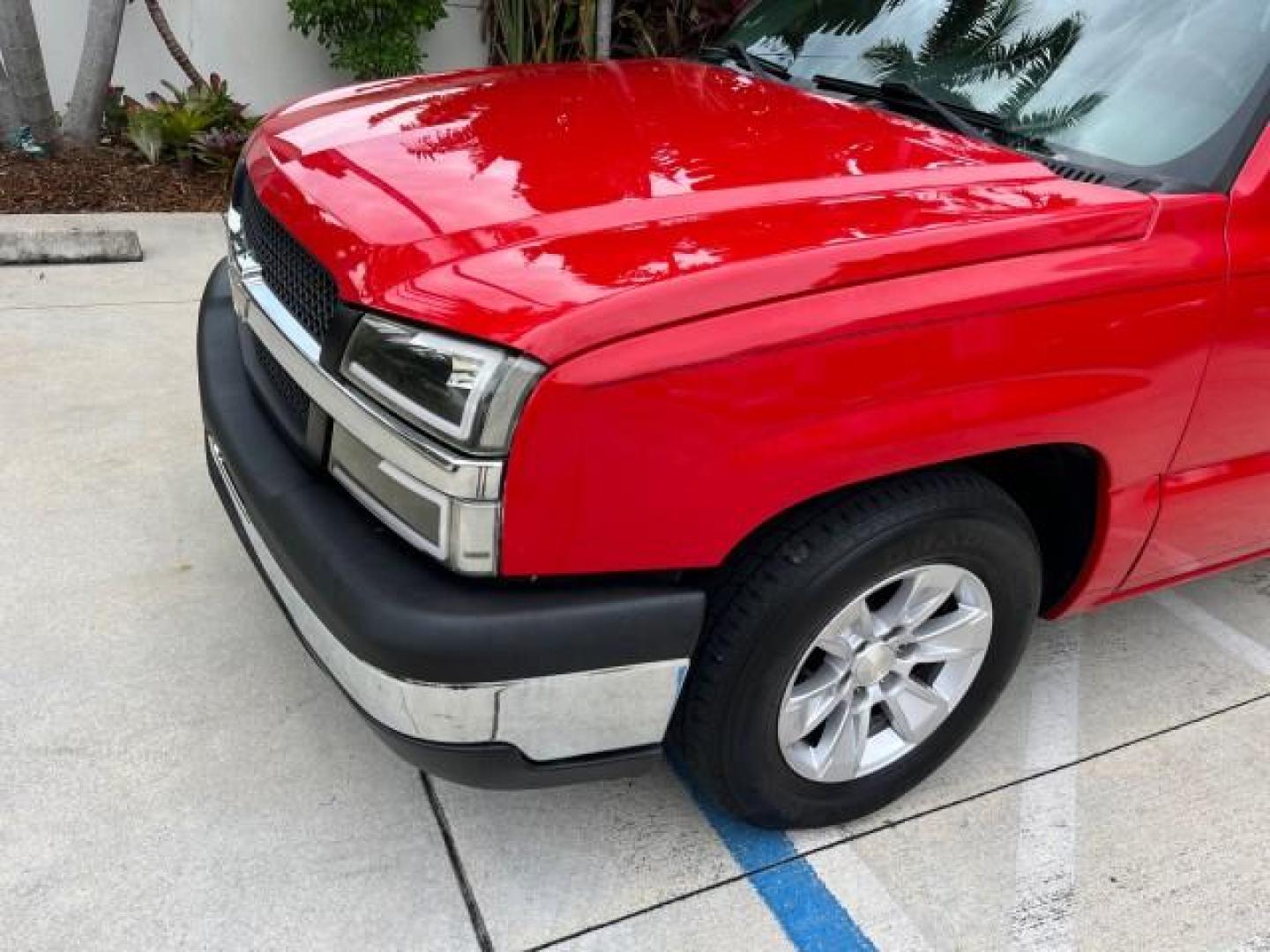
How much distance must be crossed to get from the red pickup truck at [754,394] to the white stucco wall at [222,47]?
5.08m

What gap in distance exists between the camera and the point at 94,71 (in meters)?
6.04

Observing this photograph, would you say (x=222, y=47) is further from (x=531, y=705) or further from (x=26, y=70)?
(x=531, y=705)

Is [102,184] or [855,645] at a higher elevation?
[855,645]

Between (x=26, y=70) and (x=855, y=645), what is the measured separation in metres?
5.71

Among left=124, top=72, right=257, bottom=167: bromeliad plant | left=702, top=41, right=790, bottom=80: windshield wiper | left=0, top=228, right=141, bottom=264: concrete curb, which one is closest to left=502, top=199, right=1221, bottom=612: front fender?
left=702, top=41, right=790, bottom=80: windshield wiper

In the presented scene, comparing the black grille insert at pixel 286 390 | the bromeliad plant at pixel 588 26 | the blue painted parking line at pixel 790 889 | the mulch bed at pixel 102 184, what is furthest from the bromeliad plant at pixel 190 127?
the blue painted parking line at pixel 790 889

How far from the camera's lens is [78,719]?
2490 mm

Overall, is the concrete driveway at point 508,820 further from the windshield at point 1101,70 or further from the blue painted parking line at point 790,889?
the windshield at point 1101,70

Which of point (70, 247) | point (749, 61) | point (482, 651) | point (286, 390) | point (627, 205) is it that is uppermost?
point (749, 61)

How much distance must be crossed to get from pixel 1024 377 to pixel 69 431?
121 inches

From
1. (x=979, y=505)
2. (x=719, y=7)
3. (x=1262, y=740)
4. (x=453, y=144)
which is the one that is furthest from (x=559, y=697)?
(x=719, y=7)

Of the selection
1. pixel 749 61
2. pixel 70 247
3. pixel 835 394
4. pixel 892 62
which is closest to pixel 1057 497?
pixel 835 394

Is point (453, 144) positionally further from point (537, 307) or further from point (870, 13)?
point (870, 13)

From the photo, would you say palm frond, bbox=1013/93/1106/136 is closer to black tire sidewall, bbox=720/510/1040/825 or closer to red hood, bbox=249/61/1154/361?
red hood, bbox=249/61/1154/361
